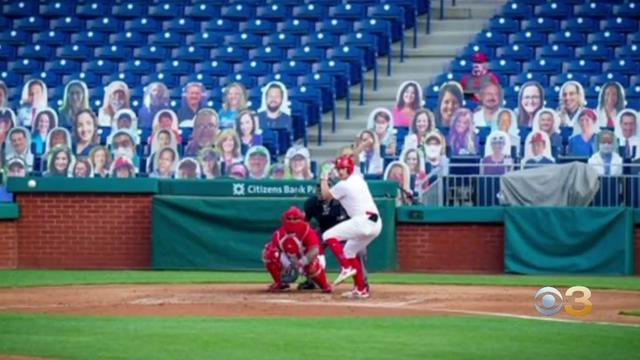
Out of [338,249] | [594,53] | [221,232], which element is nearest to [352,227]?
[338,249]

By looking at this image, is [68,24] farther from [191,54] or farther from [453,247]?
[453,247]

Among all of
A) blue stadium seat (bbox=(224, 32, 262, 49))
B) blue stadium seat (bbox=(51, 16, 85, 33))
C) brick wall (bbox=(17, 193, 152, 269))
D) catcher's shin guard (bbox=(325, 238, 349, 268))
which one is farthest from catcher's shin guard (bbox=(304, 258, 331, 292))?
blue stadium seat (bbox=(51, 16, 85, 33))

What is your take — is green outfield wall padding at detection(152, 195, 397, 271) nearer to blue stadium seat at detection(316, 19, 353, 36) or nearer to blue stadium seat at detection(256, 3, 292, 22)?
blue stadium seat at detection(316, 19, 353, 36)

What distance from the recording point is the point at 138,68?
29.9 metres

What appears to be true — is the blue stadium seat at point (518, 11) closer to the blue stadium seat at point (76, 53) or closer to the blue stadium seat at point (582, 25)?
the blue stadium seat at point (582, 25)

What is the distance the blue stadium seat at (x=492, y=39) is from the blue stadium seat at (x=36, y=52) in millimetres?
8467

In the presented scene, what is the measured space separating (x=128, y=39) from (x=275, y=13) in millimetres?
2937

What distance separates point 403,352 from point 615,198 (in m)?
11.9

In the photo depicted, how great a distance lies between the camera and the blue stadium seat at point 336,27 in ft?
98.4

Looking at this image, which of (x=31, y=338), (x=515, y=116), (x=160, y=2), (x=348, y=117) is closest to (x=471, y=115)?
(x=515, y=116)

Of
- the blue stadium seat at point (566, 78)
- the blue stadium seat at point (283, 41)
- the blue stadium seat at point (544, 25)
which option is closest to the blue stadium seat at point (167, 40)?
the blue stadium seat at point (283, 41)

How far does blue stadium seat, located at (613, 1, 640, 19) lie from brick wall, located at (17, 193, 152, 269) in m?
10.5

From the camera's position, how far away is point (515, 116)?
81.7 feet

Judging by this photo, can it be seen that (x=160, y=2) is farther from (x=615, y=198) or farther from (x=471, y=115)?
(x=615, y=198)
